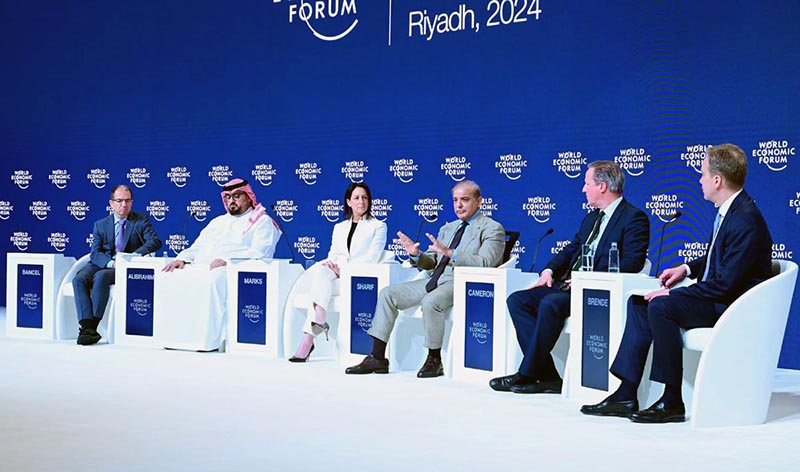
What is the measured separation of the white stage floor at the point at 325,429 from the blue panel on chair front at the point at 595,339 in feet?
0.66

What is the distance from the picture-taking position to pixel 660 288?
4.97m

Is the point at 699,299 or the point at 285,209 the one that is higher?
the point at 285,209

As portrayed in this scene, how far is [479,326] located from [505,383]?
0.45 meters

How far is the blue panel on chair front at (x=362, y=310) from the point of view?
6.53m

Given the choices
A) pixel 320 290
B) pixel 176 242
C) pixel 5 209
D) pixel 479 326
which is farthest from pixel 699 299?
pixel 5 209

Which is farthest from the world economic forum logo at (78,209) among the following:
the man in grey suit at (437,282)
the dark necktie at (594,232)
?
the dark necktie at (594,232)

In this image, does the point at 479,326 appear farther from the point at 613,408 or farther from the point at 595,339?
the point at 613,408

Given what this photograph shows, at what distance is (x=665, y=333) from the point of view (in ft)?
14.7

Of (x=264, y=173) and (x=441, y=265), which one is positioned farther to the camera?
(x=264, y=173)

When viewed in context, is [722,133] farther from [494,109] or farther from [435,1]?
[435,1]

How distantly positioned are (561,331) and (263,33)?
16.3ft

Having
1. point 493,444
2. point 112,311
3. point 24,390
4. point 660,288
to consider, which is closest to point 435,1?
point 112,311

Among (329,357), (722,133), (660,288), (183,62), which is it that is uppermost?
(183,62)

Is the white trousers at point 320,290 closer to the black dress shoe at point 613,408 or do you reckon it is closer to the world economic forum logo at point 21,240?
the black dress shoe at point 613,408
